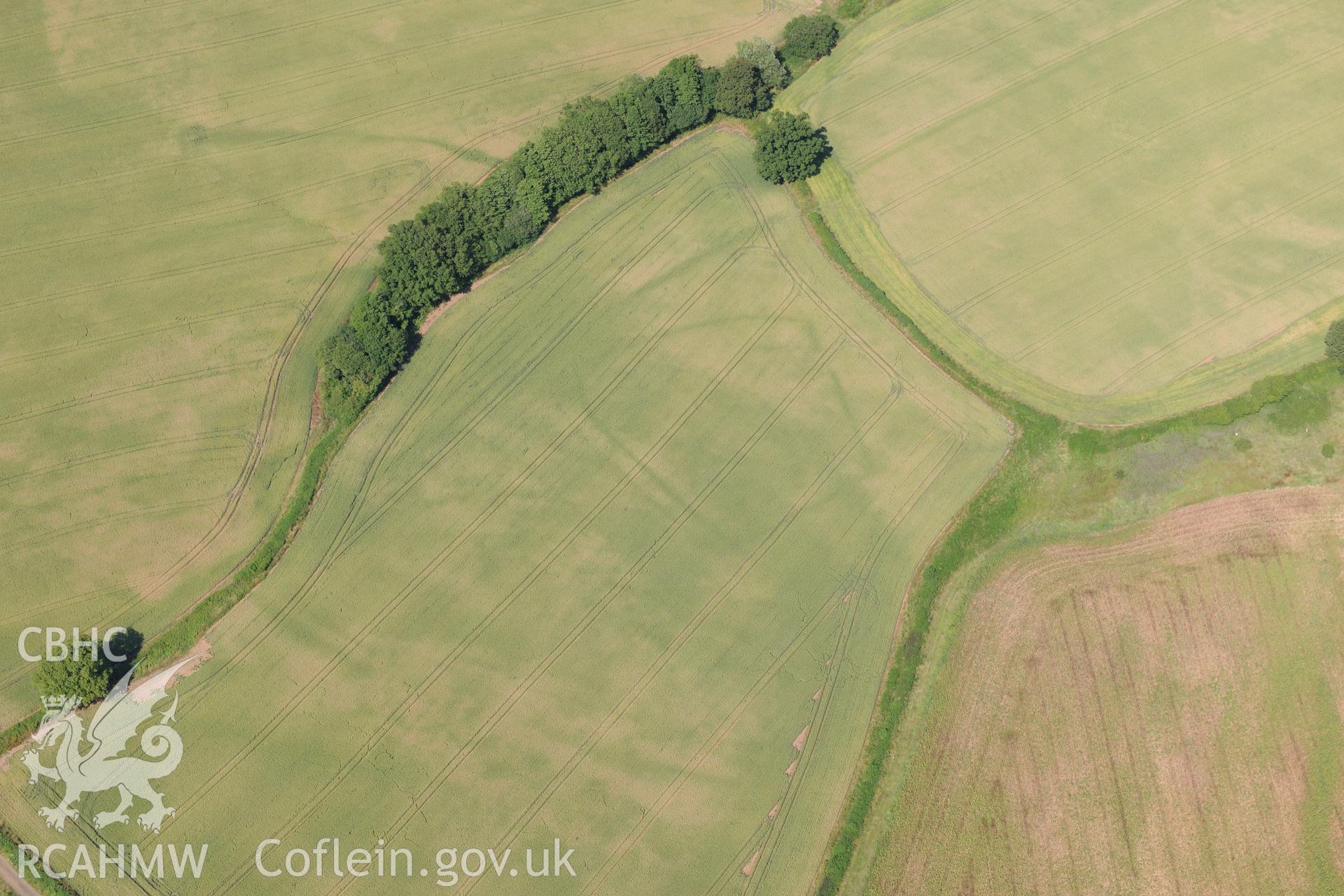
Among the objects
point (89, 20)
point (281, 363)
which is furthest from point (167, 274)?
point (89, 20)

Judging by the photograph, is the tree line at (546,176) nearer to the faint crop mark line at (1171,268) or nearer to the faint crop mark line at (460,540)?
the faint crop mark line at (460,540)

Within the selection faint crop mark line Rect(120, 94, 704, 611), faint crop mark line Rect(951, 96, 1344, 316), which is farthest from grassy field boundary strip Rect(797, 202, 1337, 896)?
faint crop mark line Rect(120, 94, 704, 611)

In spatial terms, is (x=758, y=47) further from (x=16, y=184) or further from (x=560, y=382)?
(x=16, y=184)

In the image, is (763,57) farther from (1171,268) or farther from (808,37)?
(1171,268)

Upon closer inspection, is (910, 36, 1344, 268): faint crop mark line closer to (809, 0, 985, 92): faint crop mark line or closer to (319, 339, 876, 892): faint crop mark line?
(319, 339, 876, 892): faint crop mark line

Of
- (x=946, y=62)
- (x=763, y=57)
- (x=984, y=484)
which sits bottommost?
(x=984, y=484)
